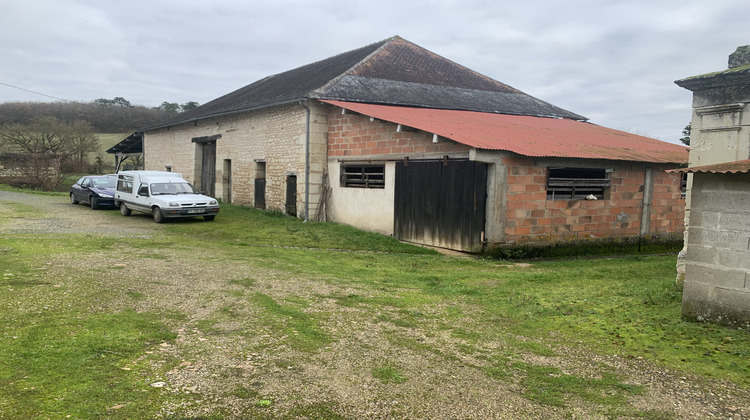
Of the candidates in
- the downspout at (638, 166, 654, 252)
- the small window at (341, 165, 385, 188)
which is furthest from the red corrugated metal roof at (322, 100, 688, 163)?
the small window at (341, 165, 385, 188)

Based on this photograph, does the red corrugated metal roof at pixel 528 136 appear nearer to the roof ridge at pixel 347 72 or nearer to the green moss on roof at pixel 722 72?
the roof ridge at pixel 347 72

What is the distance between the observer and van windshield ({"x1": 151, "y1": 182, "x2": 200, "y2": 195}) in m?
17.3

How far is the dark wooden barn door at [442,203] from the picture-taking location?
12.0 m

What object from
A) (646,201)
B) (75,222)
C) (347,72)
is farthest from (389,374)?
(347,72)

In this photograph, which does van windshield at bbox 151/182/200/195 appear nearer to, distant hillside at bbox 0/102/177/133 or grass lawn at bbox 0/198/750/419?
grass lawn at bbox 0/198/750/419

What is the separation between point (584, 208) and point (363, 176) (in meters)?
6.26

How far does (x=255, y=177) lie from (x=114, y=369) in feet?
56.1

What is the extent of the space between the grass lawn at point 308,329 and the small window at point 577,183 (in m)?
2.85

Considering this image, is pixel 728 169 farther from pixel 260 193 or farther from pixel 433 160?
pixel 260 193

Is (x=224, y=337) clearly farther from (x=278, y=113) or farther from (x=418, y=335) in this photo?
(x=278, y=113)

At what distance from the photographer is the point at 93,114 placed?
56125 mm

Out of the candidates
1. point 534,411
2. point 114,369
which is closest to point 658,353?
point 534,411

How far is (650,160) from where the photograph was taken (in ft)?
46.9

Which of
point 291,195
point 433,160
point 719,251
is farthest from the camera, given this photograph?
point 291,195
